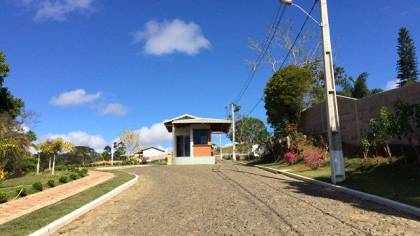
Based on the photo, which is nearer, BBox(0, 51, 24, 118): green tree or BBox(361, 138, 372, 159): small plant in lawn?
BBox(361, 138, 372, 159): small plant in lawn

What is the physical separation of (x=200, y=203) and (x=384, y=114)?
8.18 meters

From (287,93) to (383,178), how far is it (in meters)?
17.4

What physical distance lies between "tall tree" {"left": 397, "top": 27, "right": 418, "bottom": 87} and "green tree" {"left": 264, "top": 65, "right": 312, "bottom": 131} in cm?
3459

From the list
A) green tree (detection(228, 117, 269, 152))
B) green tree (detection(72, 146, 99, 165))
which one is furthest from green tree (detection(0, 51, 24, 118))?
green tree (detection(228, 117, 269, 152))

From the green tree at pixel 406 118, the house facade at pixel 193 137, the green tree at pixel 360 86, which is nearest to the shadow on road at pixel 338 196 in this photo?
the green tree at pixel 406 118

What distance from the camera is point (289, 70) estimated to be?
3456 centimetres

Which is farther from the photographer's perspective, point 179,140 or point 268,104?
point 179,140

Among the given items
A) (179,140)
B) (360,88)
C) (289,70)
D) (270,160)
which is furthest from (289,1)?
(360,88)

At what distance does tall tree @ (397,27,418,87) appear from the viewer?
64250mm

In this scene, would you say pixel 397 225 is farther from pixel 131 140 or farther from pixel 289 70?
pixel 131 140

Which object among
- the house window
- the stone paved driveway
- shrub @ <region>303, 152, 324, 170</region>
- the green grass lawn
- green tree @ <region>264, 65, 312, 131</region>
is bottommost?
the stone paved driveway

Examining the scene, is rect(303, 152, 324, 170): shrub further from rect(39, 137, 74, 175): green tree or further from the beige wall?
rect(39, 137, 74, 175): green tree

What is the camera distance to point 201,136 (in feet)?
153

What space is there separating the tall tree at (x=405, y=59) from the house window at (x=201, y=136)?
104ft
